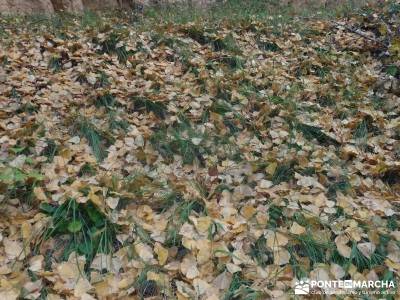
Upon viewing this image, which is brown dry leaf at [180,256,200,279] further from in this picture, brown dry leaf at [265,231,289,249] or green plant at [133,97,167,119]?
green plant at [133,97,167,119]

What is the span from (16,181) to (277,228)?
1302mm

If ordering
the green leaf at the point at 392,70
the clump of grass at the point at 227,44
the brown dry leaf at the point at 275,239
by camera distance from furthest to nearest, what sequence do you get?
the clump of grass at the point at 227,44 < the green leaf at the point at 392,70 < the brown dry leaf at the point at 275,239

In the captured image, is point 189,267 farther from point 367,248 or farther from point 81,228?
point 367,248

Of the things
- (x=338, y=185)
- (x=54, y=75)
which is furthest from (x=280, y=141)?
(x=54, y=75)

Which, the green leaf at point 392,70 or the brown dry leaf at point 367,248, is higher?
the green leaf at point 392,70

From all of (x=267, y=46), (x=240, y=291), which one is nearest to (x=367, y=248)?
(x=240, y=291)

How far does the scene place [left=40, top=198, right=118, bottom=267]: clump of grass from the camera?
69.1 inches

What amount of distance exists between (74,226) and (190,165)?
82 cm

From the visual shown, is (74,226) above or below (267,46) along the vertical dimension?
below

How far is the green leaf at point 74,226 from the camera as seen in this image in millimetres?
1763

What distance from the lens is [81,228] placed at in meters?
1.80

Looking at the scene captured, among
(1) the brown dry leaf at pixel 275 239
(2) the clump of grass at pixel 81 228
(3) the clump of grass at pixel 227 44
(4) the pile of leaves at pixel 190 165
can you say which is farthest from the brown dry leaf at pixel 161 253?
(3) the clump of grass at pixel 227 44

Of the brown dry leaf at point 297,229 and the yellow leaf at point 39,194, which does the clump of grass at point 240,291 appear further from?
the yellow leaf at point 39,194

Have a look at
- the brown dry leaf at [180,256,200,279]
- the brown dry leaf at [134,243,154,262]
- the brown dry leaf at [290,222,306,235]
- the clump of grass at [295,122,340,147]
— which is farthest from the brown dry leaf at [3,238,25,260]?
the clump of grass at [295,122,340,147]
